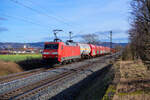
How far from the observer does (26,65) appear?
2320 cm

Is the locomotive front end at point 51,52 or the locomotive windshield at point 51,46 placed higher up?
the locomotive windshield at point 51,46

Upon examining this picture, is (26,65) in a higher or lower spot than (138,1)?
lower

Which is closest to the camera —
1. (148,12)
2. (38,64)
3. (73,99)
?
(73,99)

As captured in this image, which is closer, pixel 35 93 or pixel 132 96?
pixel 132 96

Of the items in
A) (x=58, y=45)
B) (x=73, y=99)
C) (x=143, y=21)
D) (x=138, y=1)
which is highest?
(x=138, y=1)

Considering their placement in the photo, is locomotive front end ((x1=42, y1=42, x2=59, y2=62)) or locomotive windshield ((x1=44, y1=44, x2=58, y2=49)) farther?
locomotive windshield ((x1=44, y1=44, x2=58, y2=49))

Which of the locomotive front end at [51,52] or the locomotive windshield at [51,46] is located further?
the locomotive windshield at [51,46]

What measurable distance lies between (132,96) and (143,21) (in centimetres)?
1854

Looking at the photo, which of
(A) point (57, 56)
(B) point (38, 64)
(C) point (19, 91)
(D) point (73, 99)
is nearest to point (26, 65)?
(B) point (38, 64)

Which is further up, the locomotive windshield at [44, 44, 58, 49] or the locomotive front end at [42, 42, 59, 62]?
the locomotive windshield at [44, 44, 58, 49]

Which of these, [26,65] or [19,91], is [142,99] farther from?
[26,65]

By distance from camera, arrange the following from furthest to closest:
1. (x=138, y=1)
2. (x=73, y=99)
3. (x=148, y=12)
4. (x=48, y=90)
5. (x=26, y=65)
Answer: (x=26, y=65)
(x=138, y=1)
(x=148, y=12)
(x=48, y=90)
(x=73, y=99)

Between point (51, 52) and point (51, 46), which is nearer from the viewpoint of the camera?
point (51, 52)

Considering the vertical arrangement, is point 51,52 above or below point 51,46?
below
